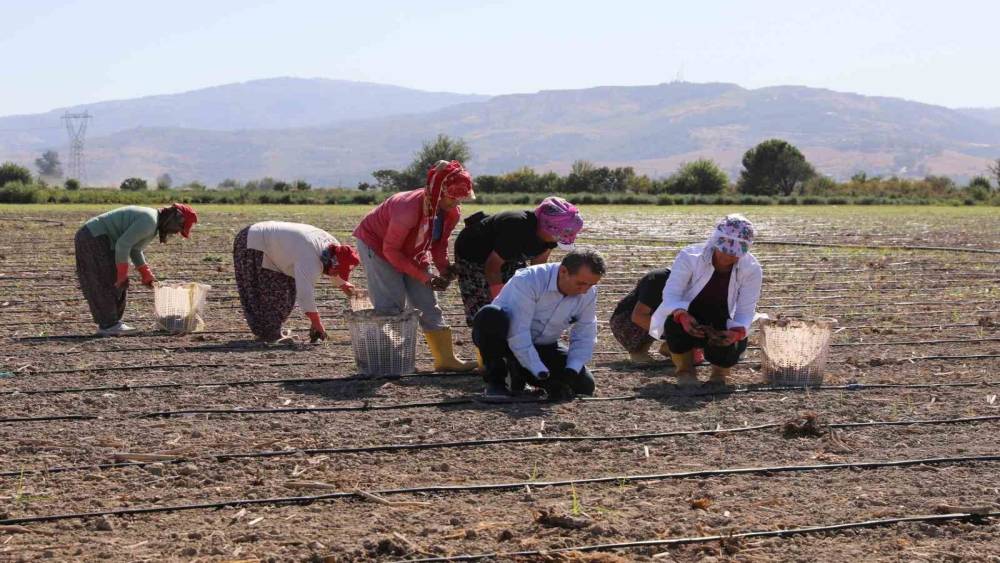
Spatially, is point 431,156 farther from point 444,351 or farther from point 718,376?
point 718,376

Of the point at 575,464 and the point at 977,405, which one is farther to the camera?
the point at 977,405

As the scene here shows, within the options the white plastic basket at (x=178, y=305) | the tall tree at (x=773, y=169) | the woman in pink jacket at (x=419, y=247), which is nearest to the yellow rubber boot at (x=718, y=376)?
the woman in pink jacket at (x=419, y=247)

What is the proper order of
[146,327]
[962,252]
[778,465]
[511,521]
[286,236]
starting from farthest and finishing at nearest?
1. [962,252]
2. [146,327]
3. [286,236]
4. [778,465]
5. [511,521]

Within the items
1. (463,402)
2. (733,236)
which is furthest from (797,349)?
(463,402)

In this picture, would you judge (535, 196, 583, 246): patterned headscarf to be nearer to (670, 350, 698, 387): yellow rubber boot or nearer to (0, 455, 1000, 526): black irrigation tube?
(670, 350, 698, 387): yellow rubber boot

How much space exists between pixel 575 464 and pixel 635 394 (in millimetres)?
1579

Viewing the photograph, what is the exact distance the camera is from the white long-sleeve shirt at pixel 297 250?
7805 millimetres

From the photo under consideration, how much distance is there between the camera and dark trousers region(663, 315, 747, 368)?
671 cm

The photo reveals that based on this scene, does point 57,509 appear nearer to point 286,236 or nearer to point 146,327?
point 286,236

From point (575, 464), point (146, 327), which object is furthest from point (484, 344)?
point (146, 327)

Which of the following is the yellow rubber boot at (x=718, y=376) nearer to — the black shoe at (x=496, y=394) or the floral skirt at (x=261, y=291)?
the black shoe at (x=496, y=394)

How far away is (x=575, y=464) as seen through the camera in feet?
16.4

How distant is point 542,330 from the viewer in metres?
6.36

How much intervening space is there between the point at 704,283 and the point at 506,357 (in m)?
1.22
